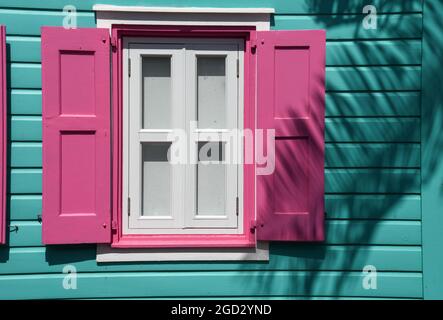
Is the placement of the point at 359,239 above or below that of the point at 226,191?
below

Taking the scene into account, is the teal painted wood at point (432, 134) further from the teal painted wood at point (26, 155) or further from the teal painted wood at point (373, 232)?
the teal painted wood at point (26, 155)

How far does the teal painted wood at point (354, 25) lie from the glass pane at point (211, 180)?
3.25ft

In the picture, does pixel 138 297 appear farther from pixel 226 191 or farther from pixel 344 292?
pixel 344 292

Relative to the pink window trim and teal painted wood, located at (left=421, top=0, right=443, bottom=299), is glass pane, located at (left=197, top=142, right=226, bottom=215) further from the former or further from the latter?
teal painted wood, located at (left=421, top=0, right=443, bottom=299)

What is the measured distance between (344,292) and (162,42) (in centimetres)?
220

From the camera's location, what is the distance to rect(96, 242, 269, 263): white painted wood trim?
3.18m

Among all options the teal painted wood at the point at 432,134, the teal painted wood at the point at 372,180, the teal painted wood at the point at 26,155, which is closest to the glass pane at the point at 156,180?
the teal painted wood at the point at 26,155

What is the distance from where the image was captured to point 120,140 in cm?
321

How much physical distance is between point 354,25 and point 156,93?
1489 mm

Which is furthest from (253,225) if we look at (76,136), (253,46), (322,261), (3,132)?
(3,132)

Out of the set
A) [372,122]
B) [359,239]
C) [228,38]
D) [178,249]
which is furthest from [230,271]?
[228,38]

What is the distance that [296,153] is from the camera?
317 centimetres

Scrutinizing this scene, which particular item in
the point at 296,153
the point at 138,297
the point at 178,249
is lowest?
the point at 138,297

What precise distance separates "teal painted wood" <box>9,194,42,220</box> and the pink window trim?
520 millimetres
